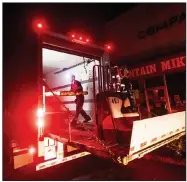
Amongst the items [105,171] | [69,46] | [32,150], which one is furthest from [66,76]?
[32,150]

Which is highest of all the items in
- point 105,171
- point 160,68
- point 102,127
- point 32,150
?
point 160,68

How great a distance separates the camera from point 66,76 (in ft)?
35.6

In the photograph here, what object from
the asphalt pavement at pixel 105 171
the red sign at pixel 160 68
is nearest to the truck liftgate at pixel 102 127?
the asphalt pavement at pixel 105 171

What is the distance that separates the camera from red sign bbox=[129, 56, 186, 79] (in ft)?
22.0

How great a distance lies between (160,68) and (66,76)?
215 inches

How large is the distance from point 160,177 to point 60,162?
2.21 meters

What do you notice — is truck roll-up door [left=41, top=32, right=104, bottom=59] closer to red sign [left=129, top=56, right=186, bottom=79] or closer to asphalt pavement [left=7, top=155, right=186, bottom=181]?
red sign [left=129, top=56, right=186, bottom=79]

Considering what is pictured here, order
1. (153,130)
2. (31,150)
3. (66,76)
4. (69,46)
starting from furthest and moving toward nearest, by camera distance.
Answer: (66,76) → (69,46) → (31,150) → (153,130)

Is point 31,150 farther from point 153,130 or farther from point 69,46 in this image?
point 69,46

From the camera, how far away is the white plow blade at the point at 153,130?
9.20ft

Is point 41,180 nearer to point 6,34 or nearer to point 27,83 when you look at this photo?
point 27,83

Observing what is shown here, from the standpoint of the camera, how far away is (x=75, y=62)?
379 inches

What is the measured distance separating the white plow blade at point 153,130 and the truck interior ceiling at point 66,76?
136 inches

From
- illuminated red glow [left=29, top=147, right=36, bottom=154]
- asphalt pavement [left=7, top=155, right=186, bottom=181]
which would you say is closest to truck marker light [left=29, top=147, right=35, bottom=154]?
illuminated red glow [left=29, top=147, right=36, bottom=154]
